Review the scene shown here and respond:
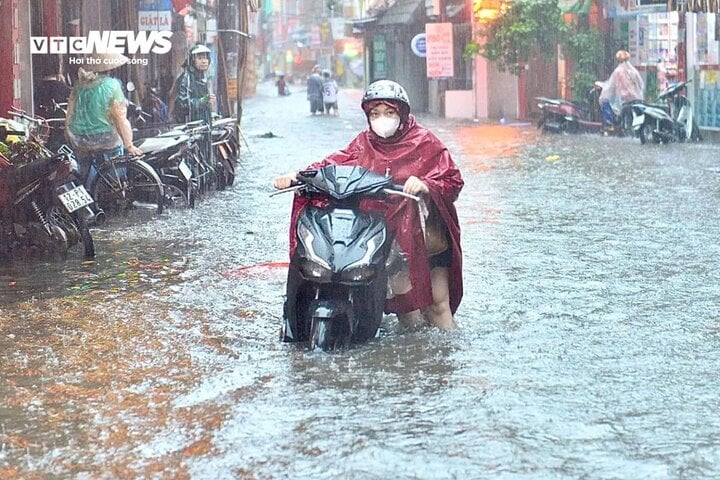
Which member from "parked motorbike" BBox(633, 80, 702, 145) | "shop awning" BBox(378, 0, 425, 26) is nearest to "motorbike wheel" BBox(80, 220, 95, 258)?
"parked motorbike" BBox(633, 80, 702, 145)

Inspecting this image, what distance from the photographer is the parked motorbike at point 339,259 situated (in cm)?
675

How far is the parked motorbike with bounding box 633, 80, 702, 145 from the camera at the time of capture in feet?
76.4

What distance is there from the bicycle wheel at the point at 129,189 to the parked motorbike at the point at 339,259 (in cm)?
652

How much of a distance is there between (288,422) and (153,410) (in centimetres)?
63

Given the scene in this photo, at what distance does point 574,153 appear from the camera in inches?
855

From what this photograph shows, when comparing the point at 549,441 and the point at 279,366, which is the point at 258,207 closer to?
the point at 279,366

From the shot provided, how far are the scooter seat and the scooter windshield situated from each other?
7.21 meters

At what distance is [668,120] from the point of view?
→ 23.2 meters

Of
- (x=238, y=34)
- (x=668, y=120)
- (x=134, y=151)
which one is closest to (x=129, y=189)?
(x=134, y=151)

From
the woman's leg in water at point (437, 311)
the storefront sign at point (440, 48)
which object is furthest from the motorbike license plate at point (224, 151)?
the storefront sign at point (440, 48)

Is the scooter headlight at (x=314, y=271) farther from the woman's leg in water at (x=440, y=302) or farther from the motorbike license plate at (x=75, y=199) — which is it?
the motorbike license plate at (x=75, y=199)

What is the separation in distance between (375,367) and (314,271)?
55 centimetres

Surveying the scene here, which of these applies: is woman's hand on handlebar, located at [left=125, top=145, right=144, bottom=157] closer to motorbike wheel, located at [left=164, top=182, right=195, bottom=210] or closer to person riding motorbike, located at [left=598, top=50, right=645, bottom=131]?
motorbike wheel, located at [left=164, top=182, right=195, bottom=210]

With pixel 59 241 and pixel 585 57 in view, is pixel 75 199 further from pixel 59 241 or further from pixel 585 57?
pixel 585 57
